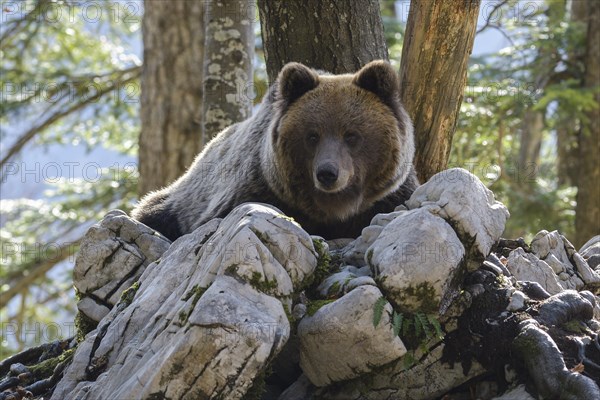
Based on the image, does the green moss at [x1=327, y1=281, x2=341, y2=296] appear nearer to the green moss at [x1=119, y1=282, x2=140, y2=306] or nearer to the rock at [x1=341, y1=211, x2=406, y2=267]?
the rock at [x1=341, y1=211, x2=406, y2=267]

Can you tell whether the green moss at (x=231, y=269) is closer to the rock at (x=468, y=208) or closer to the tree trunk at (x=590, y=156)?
the rock at (x=468, y=208)

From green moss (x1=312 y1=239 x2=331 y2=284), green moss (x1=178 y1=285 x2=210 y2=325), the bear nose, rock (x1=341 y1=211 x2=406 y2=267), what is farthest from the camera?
the bear nose

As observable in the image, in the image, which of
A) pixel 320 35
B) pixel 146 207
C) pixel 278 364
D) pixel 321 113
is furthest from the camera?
pixel 146 207

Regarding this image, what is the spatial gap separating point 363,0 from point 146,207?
9.93 ft

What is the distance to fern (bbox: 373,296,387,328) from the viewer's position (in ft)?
A: 15.6

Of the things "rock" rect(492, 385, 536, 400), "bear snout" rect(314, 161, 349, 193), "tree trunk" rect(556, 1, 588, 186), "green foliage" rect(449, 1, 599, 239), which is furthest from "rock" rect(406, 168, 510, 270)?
"tree trunk" rect(556, 1, 588, 186)

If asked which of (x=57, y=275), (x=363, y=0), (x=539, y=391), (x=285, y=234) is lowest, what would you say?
(x=57, y=275)

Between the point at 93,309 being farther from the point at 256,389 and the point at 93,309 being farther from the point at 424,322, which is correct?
the point at 424,322

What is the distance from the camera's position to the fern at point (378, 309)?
187 inches

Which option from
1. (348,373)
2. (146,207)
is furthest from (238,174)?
(348,373)

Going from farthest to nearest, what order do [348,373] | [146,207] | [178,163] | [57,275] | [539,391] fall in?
[57,275], [178,163], [146,207], [348,373], [539,391]

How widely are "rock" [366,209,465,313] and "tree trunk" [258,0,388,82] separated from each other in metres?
3.09

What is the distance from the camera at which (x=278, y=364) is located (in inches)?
212

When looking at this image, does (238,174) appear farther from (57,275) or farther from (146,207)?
(57,275)
